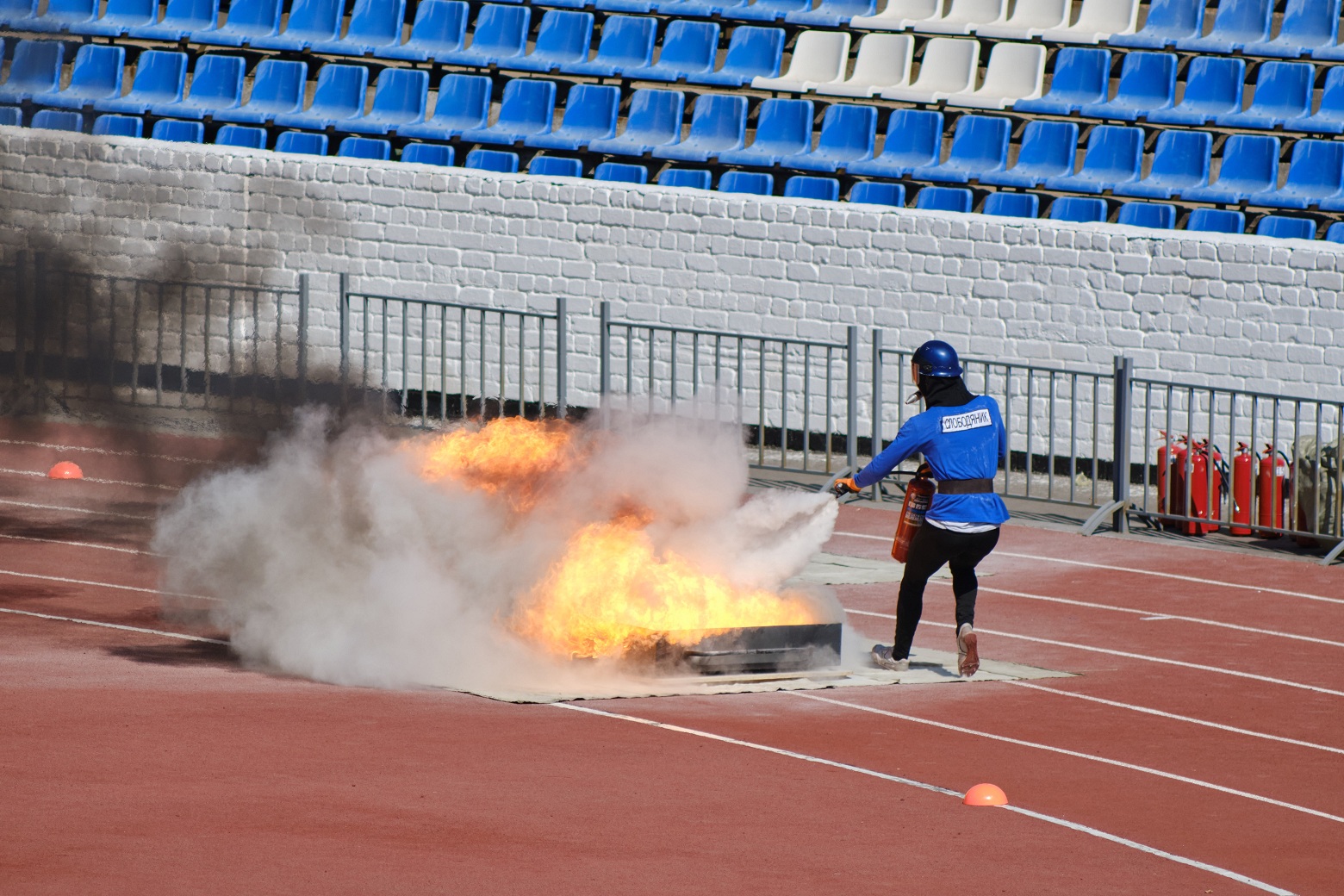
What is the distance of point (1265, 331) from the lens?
20062mm

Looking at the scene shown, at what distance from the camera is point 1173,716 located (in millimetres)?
11367

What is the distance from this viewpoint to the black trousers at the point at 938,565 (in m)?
11.9

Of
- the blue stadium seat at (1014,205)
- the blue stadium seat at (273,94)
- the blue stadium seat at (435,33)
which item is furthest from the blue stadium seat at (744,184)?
the blue stadium seat at (273,94)

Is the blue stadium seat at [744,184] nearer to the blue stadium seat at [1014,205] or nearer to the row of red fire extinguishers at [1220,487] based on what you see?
the blue stadium seat at [1014,205]

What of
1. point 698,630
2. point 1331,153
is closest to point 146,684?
point 698,630

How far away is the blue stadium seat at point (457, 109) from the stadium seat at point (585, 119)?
993 mm

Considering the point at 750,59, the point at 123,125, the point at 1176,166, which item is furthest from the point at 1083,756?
the point at 123,125

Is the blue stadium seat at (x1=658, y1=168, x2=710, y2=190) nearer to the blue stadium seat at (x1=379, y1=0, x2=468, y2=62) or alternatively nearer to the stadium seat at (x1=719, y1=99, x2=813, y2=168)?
the stadium seat at (x1=719, y1=99, x2=813, y2=168)

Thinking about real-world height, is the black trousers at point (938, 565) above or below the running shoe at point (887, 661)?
above

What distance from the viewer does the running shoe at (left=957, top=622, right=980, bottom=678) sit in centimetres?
1187

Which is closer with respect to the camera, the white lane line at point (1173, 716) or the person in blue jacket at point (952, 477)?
the white lane line at point (1173, 716)

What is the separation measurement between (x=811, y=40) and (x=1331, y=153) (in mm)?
6443

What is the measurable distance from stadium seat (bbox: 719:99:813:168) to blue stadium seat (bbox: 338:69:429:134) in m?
4.31

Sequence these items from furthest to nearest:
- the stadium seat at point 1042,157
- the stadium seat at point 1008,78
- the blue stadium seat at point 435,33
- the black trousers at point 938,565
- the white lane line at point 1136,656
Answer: the blue stadium seat at point 435,33 → the stadium seat at point 1008,78 → the stadium seat at point 1042,157 → the white lane line at point 1136,656 → the black trousers at point 938,565
